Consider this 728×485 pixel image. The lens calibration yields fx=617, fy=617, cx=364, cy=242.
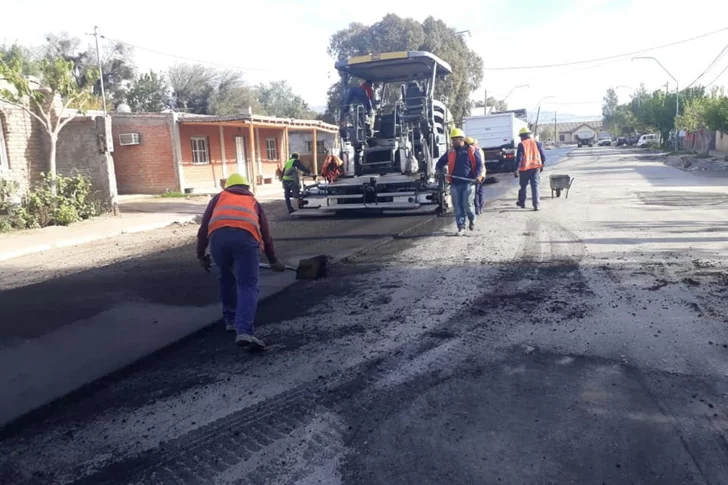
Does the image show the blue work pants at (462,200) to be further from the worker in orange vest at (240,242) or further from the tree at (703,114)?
the tree at (703,114)

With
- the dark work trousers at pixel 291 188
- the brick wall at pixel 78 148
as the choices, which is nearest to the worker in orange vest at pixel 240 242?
the dark work trousers at pixel 291 188

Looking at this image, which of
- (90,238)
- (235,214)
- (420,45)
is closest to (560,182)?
(90,238)

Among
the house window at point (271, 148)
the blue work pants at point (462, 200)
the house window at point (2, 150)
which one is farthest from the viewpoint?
the house window at point (271, 148)

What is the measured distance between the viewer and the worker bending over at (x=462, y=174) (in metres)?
10.1

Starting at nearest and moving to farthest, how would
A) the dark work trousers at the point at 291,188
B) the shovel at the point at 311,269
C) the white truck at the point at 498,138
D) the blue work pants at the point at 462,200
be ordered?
the shovel at the point at 311,269 → the blue work pants at the point at 462,200 → the dark work trousers at the point at 291,188 → the white truck at the point at 498,138

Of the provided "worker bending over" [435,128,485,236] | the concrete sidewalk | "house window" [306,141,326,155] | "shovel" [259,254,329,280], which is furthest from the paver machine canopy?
"house window" [306,141,326,155]

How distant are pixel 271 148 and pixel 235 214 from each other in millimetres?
25274

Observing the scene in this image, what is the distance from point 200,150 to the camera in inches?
949

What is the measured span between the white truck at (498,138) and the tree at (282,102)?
100ft

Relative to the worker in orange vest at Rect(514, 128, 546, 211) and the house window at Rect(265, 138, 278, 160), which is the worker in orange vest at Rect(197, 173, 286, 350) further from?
the house window at Rect(265, 138, 278, 160)

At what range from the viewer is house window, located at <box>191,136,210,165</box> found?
23.6 meters

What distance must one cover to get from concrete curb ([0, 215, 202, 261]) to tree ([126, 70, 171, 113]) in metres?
30.3

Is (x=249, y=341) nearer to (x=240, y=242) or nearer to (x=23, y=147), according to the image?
(x=240, y=242)

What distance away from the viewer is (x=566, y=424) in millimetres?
3549
